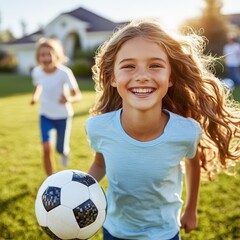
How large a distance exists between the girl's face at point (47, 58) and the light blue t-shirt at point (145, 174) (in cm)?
327

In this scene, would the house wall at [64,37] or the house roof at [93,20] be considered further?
the house roof at [93,20]

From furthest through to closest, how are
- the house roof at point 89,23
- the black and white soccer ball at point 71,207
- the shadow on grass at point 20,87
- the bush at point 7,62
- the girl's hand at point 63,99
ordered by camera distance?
the bush at point 7,62, the house roof at point 89,23, the shadow on grass at point 20,87, the girl's hand at point 63,99, the black and white soccer ball at point 71,207

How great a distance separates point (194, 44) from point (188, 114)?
1.61 ft

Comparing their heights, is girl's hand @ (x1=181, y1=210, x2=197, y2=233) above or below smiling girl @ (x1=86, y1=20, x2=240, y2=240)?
below

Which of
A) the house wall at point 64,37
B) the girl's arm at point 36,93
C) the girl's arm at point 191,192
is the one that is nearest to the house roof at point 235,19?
the house wall at point 64,37

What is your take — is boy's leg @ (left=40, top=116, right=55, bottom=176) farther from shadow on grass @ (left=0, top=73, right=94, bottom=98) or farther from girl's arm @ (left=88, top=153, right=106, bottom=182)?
shadow on grass @ (left=0, top=73, right=94, bottom=98)

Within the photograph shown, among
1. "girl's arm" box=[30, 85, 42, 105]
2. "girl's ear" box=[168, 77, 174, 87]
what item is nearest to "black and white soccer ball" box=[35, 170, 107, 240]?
"girl's ear" box=[168, 77, 174, 87]

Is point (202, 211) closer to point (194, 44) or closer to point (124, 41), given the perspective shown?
point (194, 44)

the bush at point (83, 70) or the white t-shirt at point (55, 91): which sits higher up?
the white t-shirt at point (55, 91)

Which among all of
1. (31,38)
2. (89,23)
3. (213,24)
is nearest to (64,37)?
(89,23)

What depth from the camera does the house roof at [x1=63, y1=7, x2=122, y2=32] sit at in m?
35.7

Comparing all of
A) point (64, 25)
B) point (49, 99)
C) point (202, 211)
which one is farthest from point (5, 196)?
point (64, 25)

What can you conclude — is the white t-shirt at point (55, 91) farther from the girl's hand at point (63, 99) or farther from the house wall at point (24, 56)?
the house wall at point (24, 56)

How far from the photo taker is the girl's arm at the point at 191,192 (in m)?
2.53
